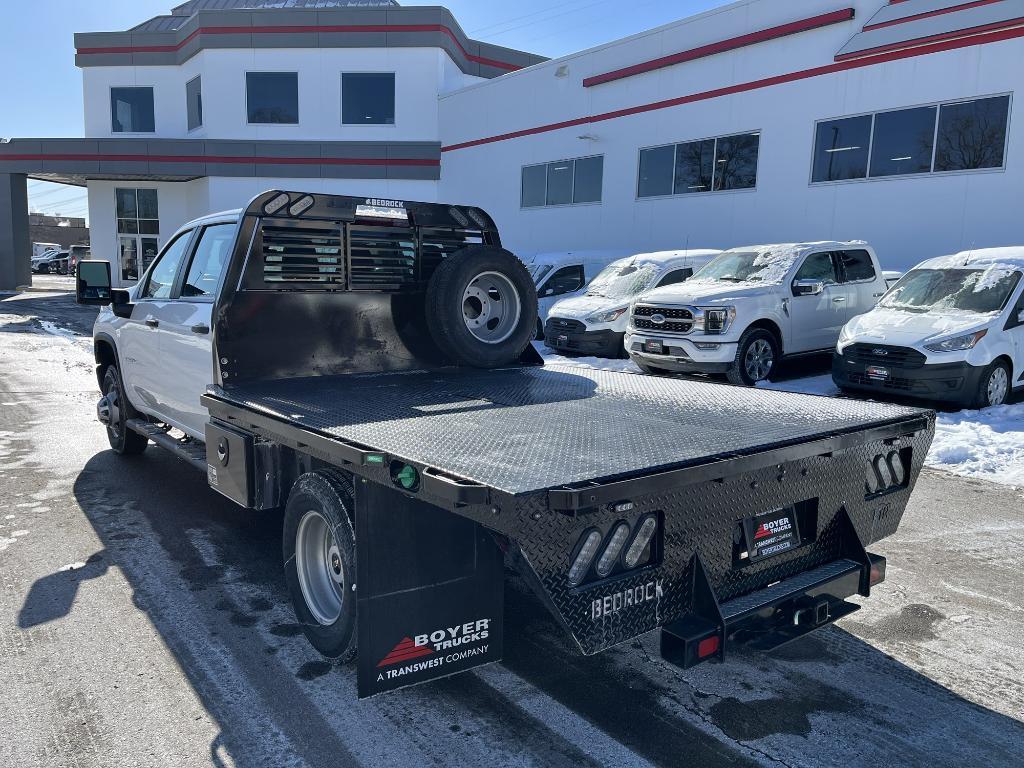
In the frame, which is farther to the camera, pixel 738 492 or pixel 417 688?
pixel 417 688

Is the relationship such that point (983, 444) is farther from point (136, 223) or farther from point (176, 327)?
point (136, 223)

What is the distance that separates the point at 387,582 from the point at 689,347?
8804 mm

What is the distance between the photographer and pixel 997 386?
31.3 feet

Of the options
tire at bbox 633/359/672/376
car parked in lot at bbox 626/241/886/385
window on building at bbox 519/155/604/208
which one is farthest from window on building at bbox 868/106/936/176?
window on building at bbox 519/155/604/208

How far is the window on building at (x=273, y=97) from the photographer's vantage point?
29.2 meters

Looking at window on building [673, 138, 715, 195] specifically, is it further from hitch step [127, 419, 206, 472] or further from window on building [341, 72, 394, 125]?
hitch step [127, 419, 206, 472]

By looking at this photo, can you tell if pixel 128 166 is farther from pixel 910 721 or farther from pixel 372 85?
pixel 910 721

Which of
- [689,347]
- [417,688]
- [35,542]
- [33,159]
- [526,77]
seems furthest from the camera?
[33,159]

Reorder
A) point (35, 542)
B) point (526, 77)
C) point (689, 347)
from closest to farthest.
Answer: point (35, 542)
point (689, 347)
point (526, 77)

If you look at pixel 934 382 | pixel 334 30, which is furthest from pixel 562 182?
pixel 934 382

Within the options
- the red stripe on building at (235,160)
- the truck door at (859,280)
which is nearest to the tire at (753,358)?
the truck door at (859,280)

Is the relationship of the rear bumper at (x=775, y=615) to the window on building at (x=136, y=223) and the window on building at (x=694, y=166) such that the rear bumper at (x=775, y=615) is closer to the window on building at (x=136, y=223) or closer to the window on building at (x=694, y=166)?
the window on building at (x=694, y=166)

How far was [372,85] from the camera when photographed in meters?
28.8

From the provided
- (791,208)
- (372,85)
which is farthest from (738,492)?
(372,85)
